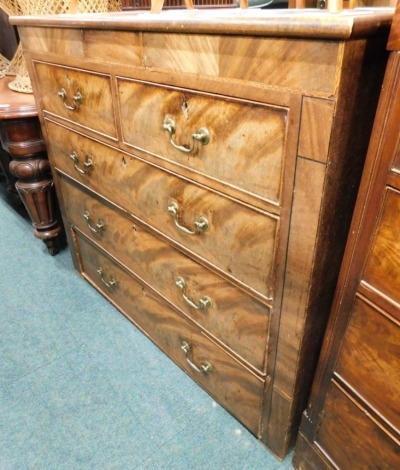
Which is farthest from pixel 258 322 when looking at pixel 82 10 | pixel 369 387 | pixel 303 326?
pixel 82 10

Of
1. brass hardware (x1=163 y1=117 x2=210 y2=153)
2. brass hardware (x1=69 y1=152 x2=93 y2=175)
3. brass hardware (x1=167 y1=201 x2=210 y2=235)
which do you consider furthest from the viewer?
brass hardware (x1=69 y1=152 x2=93 y2=175)

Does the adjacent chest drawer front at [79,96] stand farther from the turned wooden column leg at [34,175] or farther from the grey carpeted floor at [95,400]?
the grey carpeted floor at [95,400]

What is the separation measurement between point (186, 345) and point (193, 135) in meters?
0.66

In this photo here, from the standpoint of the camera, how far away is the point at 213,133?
73 centimetres

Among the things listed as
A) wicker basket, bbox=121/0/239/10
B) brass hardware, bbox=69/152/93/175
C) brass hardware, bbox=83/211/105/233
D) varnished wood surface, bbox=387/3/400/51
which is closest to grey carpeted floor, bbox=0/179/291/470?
brass hardware, bbox=83/211/105/233

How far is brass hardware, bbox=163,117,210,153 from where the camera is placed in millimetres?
746

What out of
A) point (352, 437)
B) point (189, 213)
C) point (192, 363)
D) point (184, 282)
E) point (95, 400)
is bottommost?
point (95, 400)

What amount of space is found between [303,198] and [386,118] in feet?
0.55

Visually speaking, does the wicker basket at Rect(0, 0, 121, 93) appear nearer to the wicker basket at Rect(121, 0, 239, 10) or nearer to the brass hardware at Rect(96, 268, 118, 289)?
the wicker basket at Rect(121, 0, 239, 10)

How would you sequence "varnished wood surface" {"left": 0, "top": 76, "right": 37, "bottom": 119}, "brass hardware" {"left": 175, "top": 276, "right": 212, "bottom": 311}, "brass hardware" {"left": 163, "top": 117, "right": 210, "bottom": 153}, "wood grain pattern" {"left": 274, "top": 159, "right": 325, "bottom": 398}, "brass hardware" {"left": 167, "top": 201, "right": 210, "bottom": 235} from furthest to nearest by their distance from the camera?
"varnished wood surface" {"left": 0, "top": 76, "right": 37, "bottom": 119} → "brass hardware" {"left": 175, "top": 276, "right": 212, "bottom": 311} → "brass hardware" {"left": 167, "top": 201, "right": 210, "bottom": 235} → "brass hardware" {"left": 163, "top": 117, "right": 210, "bottom": 153} → "wood grain pattern" {"left": 274, "top": 159, "right": 325, "bottom": 398}

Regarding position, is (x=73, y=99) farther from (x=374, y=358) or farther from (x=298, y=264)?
(x=374, y=358)

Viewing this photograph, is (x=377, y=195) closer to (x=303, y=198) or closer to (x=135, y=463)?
(x=303, y=198)

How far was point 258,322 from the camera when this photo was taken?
0.85m

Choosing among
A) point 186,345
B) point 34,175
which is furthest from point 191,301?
point 34,175
